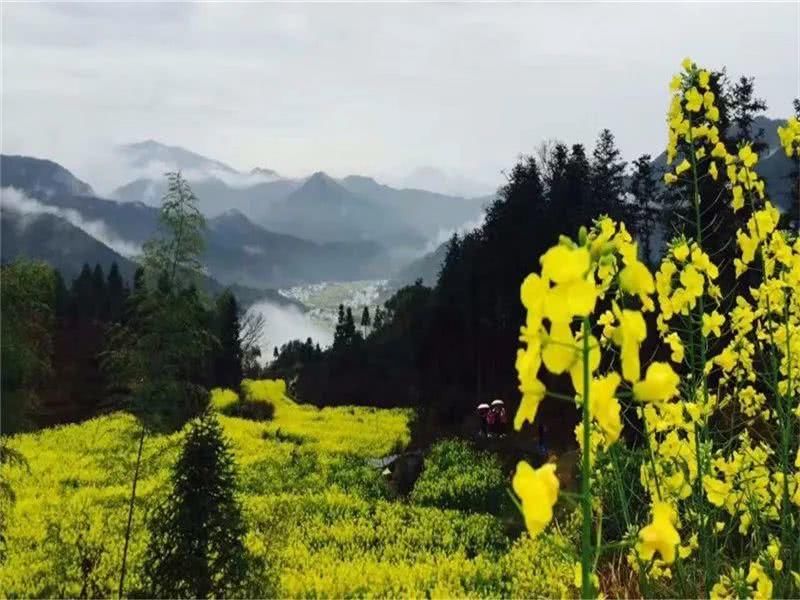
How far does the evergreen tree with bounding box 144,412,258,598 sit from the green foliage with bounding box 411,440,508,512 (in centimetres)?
474

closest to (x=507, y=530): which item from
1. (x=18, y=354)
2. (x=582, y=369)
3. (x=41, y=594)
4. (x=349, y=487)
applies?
(x=349, y=487)

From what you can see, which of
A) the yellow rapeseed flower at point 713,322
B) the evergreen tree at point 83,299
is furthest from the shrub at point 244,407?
the yellow rapeseed flower at point 713,322

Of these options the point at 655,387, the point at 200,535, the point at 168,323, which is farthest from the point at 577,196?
the point at 655,387

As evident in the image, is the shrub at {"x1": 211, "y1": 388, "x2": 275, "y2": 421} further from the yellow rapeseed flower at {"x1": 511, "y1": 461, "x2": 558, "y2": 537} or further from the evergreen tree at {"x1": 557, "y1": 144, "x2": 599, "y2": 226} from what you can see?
the yellow rapeseed flower at {"x1": 511, "y1": 461, "x2": 558, "y2": 537}

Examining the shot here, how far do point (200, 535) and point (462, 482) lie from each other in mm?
5679

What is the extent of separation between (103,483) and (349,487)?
3874 mm

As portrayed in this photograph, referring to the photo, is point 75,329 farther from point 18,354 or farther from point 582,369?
point 582,369

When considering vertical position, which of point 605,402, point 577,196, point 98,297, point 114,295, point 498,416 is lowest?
point 498,416

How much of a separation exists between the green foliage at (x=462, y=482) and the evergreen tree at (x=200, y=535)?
474 centimetres

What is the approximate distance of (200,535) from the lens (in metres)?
5.97

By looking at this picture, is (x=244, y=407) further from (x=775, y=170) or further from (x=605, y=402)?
(x=605, y=402)

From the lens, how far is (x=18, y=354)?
528 centimetres

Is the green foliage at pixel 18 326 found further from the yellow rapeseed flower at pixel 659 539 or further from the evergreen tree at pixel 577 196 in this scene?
the evergreen tree at pixel 577 196

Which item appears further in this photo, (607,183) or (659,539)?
(607,183)
